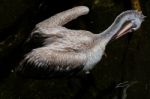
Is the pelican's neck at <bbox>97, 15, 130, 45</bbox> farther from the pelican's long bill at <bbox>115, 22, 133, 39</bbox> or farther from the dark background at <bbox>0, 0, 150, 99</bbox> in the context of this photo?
the dark background at <bbox>0, 0, 150, 99</bbox>

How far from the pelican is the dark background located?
584 mm

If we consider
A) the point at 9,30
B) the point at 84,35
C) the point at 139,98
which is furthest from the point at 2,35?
the point at 139,98

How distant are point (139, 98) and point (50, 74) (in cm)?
142

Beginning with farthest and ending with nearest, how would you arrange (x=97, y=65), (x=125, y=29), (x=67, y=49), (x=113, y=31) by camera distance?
(x=97, y=65) → (x=125, y=29) → (x=113, y=31) → (x=67, y=49)

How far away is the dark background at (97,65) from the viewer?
31.6 ft

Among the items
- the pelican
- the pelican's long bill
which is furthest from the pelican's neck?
the pelican's long bill

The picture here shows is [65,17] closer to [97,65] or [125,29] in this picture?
[97,65]

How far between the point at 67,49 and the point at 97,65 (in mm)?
1089

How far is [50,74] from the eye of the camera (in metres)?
9.02

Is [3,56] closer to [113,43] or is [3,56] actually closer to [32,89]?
[32,89]

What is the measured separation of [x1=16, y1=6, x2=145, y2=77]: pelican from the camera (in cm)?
882

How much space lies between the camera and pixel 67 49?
9055 mm

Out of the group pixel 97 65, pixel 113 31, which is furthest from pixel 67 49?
pixel 97 65

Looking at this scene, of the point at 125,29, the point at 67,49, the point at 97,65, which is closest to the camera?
the point at 67,49
